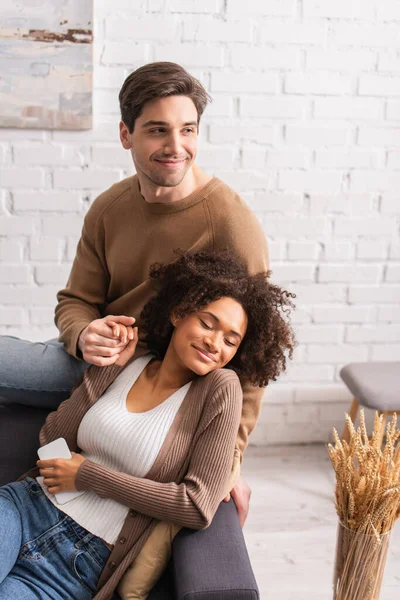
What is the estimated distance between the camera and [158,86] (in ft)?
5.59

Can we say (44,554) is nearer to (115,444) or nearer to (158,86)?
(115,444)

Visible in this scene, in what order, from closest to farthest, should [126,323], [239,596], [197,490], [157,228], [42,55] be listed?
[239,596] → [197,490] → [126,323] → [157,228] → [42,55]

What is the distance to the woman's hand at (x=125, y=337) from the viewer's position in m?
1.71

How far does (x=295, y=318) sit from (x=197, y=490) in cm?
137

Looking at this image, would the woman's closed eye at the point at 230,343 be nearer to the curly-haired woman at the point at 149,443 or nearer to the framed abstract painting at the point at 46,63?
the curly-haired woman at the point at 149,443

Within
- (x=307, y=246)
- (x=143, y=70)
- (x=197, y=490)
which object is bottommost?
(x=197, y=490)

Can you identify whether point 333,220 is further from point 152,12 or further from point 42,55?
point 42,55

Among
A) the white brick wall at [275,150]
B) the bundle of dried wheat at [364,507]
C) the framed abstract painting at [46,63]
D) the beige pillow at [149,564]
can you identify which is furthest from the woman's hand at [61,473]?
the framed abstract painting at [46,63]

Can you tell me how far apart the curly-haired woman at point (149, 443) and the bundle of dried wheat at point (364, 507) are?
24 cm

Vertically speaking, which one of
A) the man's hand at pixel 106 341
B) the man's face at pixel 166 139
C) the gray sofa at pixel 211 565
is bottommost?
the gray sofa at pixel 211 565

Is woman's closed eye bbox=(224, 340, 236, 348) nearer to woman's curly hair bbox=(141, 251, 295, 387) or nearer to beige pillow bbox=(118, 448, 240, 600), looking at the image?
woman's curly hair bbox=(141, 251, 295, 387)

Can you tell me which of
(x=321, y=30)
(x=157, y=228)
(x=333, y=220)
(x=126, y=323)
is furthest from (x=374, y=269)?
(x=126, y=323)

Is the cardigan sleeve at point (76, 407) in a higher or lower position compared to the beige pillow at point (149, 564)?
higher

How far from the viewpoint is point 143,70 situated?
174cm
